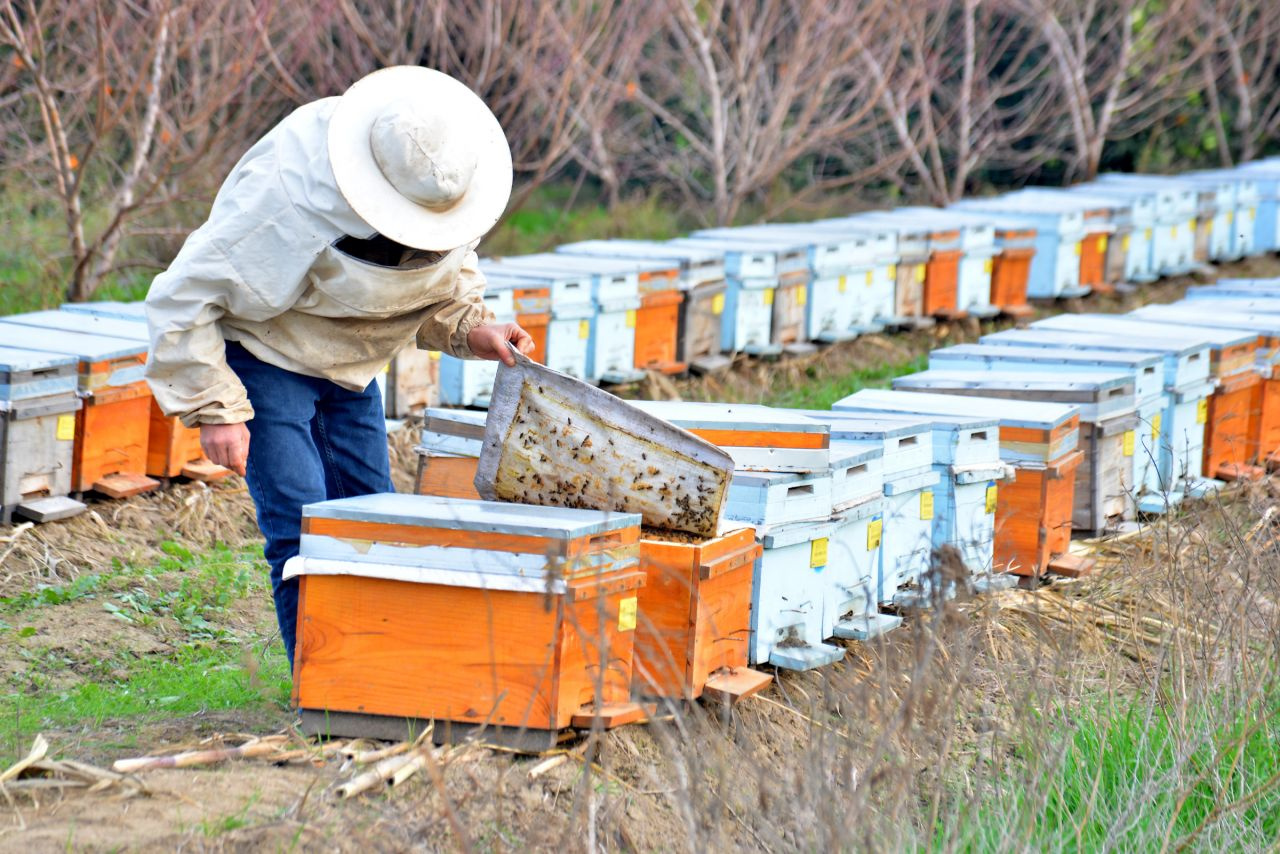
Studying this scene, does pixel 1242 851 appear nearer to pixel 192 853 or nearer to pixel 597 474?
pixel 597 474

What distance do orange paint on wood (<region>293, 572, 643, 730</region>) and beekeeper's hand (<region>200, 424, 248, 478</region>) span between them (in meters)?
0.32

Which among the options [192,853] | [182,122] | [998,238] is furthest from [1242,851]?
[998,238]

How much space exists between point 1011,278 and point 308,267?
7.53 m

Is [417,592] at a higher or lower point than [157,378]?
lower

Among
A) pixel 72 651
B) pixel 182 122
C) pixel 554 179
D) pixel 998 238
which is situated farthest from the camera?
pixel 554 179

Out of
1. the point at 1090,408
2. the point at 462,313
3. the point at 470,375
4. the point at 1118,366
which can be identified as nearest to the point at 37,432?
the point at 470,375

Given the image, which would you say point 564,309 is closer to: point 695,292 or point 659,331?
point 659,331

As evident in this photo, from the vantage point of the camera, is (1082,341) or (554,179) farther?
(554,179)

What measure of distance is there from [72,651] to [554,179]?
13.7m

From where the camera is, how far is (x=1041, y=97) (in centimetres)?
1638

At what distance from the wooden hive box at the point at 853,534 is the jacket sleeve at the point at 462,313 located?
1060 mm

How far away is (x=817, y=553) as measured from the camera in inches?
166

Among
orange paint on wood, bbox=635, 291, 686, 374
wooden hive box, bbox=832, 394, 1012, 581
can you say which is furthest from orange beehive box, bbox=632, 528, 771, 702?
orange paint on wood, bbox=635, 291, 686, 374

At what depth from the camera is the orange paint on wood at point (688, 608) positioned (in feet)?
12.0
